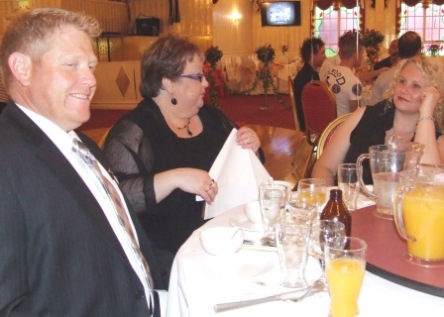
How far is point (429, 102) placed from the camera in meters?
2.31

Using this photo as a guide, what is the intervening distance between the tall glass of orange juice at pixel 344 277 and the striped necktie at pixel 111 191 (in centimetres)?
63

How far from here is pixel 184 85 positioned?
90.0 inches

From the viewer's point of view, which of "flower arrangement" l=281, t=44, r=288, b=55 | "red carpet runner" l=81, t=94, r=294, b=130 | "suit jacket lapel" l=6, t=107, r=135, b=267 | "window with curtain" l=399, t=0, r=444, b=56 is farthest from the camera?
"flower arrangement" l=281, t=44, r=288, b=55

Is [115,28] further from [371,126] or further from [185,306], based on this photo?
[185,306]

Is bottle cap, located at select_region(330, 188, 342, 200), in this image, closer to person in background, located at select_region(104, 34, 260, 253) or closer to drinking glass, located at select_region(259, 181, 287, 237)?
drinking glass, located at select_region(259, 181, 287, 237)

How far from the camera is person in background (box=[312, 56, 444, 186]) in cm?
231

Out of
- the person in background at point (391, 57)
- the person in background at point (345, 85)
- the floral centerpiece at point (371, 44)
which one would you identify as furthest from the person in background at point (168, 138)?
the floral centerpiece at point (371, 44)

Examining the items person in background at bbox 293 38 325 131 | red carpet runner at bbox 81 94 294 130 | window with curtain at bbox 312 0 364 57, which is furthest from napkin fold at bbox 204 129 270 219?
window with curtain at bbox 312 0 364 57

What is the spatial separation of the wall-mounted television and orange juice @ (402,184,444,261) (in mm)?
16585

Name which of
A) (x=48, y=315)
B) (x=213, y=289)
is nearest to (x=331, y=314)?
(x=213, y=289)

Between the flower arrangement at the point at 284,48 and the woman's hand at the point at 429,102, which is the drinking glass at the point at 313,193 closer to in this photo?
the woman's hand at the point at 429,102

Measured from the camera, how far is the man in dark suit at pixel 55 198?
1152 millimetres

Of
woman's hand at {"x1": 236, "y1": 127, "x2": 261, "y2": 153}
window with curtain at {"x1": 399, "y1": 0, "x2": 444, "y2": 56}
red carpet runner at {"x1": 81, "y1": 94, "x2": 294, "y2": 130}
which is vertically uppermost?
window with curtain at {"x1": 399, "y1": 0, "x2": 444, "y2": 56}

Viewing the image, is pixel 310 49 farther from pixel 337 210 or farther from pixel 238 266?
pixel 238 266
